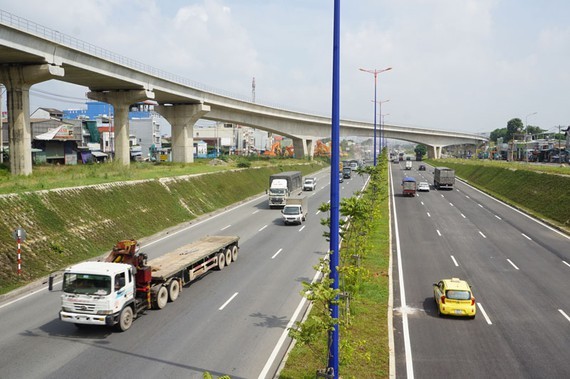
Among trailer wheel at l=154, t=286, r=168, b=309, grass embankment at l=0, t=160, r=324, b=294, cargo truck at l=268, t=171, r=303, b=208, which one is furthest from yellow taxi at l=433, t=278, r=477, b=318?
cargo truck at l=268, t=171, r=303, b=208

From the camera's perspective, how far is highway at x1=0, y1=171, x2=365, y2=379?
47.4 ft

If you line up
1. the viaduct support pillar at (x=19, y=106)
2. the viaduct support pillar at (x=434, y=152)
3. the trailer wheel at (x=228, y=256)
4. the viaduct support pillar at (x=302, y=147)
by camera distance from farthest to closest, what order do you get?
the viaduct support pillar at (x=434, y=152)
the viaduct support pillar at (x=302, y=147)
the viaduct support pillar at (x=19, y=106)
the trailer wheel at (x=228, y=256)

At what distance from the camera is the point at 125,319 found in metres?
17.5

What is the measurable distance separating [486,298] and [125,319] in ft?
52.4

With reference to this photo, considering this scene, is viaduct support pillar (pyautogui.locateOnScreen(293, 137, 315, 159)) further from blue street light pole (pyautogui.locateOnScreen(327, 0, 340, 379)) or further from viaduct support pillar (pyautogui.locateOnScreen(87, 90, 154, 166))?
blue street light pole (pyautogui.locateOnScreen(327, 0, 340, 379))

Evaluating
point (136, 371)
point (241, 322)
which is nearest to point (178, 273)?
point (241, 322)

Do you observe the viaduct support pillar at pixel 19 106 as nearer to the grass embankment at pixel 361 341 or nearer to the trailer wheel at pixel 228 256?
the trailer wheel at pixel 228 256

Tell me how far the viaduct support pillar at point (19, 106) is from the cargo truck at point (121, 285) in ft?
79.4

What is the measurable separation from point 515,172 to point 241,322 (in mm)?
60248

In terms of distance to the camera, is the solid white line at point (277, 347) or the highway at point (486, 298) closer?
the solid white line at point (277, 347)

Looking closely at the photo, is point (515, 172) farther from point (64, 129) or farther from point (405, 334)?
point (64, 129)

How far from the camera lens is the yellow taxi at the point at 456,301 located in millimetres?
19031

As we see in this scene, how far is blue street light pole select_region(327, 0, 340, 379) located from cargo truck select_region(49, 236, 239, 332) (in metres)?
9.00

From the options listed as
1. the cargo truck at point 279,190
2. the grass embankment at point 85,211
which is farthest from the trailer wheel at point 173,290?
the cargo truck at point 279,190
